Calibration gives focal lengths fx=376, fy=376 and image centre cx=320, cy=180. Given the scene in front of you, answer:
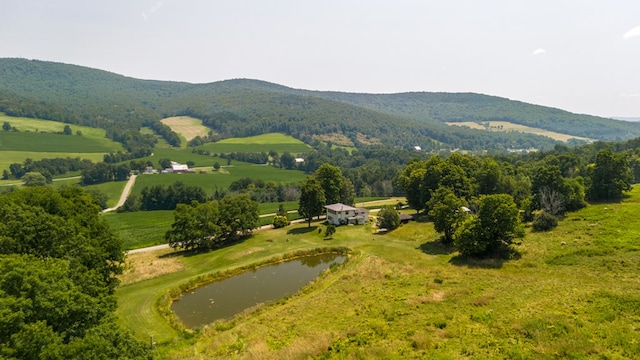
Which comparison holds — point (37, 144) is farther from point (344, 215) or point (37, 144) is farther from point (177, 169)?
point (344, 215)

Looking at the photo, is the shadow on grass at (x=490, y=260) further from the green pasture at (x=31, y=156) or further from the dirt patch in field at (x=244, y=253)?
the green pasture at (x=31, y=156)

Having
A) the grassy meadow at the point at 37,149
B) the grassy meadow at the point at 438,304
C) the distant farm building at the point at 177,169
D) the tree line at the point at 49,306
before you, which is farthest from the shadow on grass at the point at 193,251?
the grassy meadow at the point at 37,149

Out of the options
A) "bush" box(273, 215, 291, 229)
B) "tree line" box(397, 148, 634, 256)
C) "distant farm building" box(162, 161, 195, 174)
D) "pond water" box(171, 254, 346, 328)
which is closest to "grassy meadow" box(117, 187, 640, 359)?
"pond water" box(171, 254, 346, 328)

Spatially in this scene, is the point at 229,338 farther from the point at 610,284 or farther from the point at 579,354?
the point at 610,284

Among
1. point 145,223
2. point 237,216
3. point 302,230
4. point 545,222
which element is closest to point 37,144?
point 145,223

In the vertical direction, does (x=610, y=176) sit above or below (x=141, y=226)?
above

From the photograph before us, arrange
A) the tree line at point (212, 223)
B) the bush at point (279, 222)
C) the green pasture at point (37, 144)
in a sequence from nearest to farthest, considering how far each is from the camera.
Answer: the tree line at point (212, 223) < the bush at point (279, 222) < the green pasture at point (37, 144)

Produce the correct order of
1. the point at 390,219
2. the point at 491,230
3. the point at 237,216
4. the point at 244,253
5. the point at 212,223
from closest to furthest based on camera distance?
the point at 491,230
the point at 244,253
the point at 212,223
the point at 237,216
the point at 390,219
